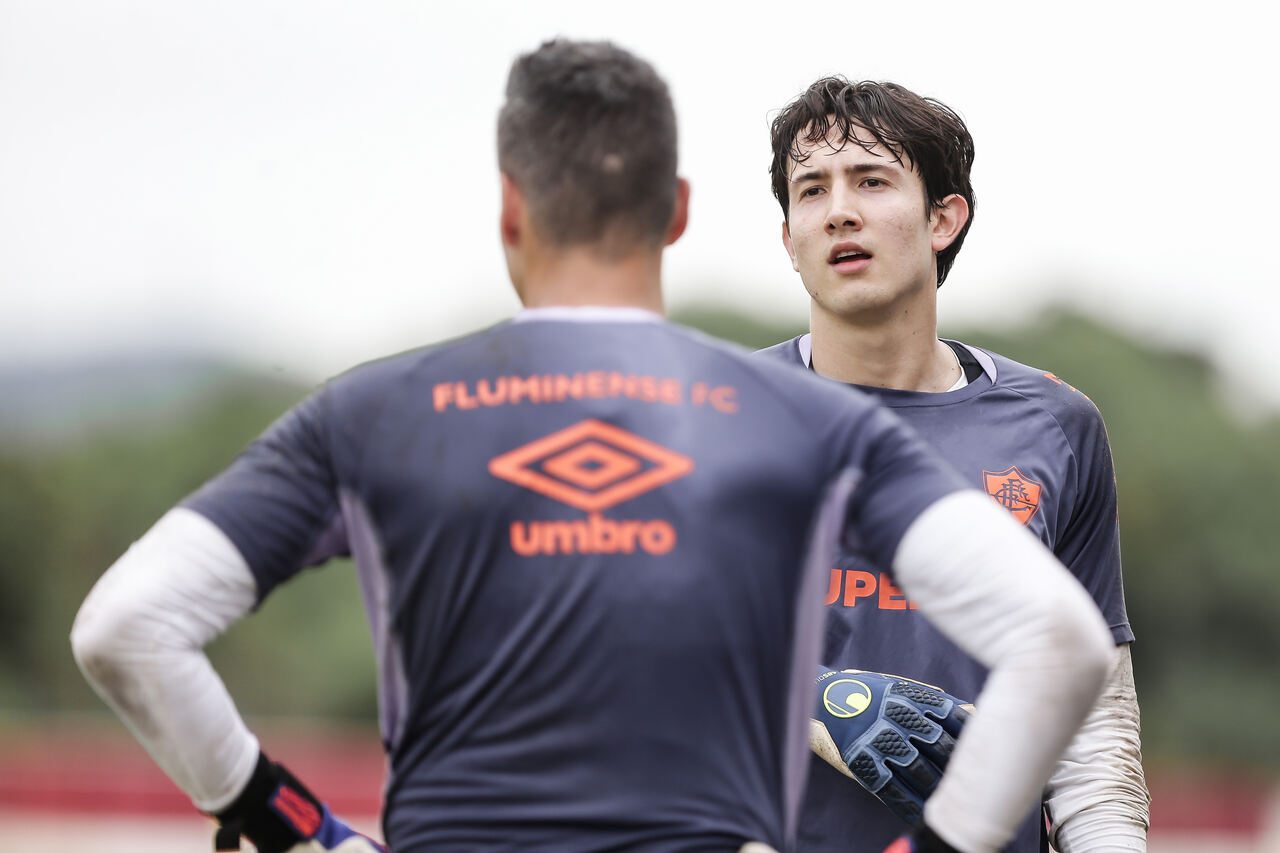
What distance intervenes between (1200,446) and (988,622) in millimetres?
41665

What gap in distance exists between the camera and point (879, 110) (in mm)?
4402

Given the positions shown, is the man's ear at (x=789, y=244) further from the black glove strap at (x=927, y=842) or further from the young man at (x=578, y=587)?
the black glove strap at (x=927, y=842)

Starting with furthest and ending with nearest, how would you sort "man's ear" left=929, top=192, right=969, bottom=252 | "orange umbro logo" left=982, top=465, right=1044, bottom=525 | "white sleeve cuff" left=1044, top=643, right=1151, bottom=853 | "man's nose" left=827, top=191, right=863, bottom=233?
"man's ear" left=929, top=192, right=969, bottom=252 < "man's nose" left=827, top=191, right=863, bottom=233 < "orange umbro logo" left=982, top=465, right=1044, bottom=525 < "white sleeve cuff" left=1044, top=643, right=1151, bottom=853

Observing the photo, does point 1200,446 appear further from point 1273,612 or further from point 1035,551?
point 1035,551

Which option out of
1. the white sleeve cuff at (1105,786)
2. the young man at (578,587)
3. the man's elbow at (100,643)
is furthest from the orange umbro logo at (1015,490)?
the man's elbow at (100,643)

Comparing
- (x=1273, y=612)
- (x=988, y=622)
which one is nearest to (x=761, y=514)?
(x=988, y=622)

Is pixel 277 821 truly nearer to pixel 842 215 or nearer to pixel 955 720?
pixel 955 720

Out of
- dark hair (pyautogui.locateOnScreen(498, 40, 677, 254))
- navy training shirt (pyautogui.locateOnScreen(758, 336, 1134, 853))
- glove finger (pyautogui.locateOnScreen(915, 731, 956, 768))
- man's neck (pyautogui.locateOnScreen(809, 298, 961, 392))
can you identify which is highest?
dark hair (pyautogui.locateOnScreen(498, 40, 677, 254))

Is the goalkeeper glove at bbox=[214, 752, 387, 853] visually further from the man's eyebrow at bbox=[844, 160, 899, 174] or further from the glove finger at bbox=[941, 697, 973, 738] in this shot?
the man's eyebrow at bbox=[844, 160, 899, 174]

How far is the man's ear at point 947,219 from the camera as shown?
4520mm

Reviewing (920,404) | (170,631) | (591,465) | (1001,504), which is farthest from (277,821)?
(920,404)

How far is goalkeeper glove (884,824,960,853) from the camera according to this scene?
7.95 ft

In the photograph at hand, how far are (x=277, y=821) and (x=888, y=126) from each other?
271cm

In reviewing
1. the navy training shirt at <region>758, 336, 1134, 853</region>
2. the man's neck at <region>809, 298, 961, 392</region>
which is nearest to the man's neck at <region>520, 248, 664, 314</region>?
the navy training shirt at <region>758, 336, 1134, 853</region>
